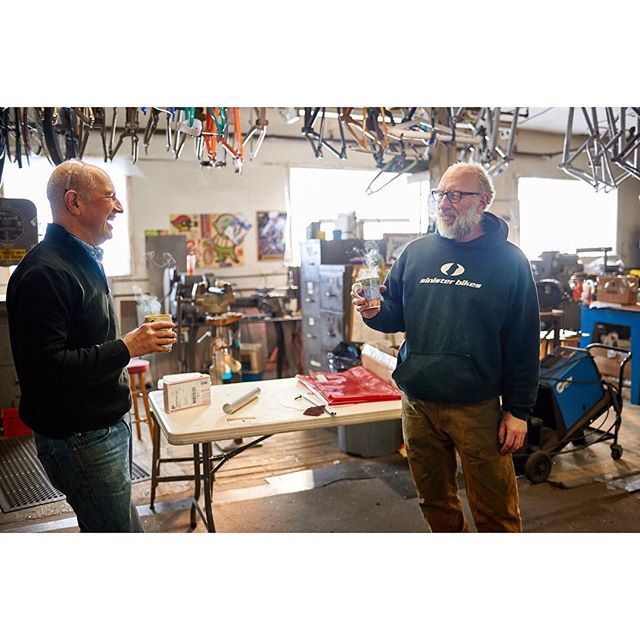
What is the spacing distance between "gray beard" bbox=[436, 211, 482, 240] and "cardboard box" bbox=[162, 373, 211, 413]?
44.0 inches

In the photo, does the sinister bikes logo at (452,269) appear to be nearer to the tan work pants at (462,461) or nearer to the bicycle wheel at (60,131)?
the tan work pants at (462,461)

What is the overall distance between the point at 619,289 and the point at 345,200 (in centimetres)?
323

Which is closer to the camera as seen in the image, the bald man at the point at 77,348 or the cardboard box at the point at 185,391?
the bald man at the point at 77,348

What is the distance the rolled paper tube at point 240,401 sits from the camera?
7.73 feet

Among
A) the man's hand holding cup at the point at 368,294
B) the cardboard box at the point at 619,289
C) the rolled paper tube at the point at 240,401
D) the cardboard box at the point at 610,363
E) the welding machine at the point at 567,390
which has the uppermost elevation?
the man's hand holding cup at the point at 368,294

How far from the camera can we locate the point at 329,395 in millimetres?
2479

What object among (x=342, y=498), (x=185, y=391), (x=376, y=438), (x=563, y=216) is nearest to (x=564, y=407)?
(x=376, y=438)

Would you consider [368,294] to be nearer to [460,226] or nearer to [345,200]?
[460,226]

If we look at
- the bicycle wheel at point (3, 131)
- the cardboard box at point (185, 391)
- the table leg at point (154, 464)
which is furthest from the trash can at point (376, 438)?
the bicycle wheel at point (3, 131)

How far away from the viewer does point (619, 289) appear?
16.2ft

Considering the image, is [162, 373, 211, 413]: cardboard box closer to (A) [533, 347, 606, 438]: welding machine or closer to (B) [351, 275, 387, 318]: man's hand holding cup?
(B) [351, 275, 387, 318]: man's hand holding cup

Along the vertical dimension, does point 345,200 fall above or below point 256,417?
above
